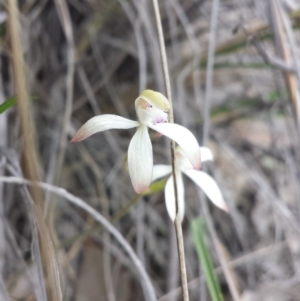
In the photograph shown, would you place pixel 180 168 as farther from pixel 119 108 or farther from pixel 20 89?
pixel 119 108

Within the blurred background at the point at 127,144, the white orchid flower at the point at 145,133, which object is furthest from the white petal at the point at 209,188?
the blurred background at the point at 127,144

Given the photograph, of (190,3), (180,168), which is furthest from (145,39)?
(180,168)

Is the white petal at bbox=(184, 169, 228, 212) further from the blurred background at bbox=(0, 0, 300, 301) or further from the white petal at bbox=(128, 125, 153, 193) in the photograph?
the blurred background at bbox=(0, 0, 300, 301)

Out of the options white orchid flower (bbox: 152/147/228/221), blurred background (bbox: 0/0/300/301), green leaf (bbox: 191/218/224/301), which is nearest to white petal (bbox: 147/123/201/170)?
white orchid flower (bbox: 152/147/228/221)

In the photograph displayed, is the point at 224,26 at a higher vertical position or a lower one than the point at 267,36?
higher

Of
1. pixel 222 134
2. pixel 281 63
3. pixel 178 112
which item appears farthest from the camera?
pixel 222 134

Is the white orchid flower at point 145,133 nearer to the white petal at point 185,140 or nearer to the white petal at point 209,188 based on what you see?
the white petal at point 185,140
